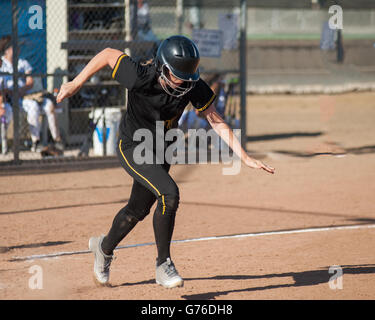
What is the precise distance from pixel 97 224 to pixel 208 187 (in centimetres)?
263

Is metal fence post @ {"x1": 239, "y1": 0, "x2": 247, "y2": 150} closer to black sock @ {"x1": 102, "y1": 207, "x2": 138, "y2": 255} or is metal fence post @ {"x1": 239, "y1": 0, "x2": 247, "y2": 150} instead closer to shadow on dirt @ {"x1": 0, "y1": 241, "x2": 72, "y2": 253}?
shadow on dirt @ {"x1": 0, "y1": 241, "x2": 72, "y2": 253}

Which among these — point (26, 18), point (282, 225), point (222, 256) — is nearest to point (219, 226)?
point (282, 225)

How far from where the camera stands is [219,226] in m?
7.36

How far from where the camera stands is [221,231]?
23.4 ft

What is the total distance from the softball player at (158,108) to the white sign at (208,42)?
7756mm

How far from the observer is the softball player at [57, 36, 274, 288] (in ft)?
15.3

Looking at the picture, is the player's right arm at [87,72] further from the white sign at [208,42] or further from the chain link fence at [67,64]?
the white sign at [208,42]

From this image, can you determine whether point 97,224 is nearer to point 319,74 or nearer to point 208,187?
point 208,187

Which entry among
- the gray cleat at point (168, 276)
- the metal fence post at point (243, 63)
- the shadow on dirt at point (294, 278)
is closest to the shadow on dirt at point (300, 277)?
the shadow on dirt at point (294, 278)

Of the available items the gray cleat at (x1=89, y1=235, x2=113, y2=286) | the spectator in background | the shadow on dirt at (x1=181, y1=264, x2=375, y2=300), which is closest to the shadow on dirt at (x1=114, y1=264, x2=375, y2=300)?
the shadow on dirt at (x1=181, y1=264, x2=375, y2=300)

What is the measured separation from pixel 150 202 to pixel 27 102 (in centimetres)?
713

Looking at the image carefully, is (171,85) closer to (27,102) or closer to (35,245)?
(35,245)

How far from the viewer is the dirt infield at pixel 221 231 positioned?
5.17 meters

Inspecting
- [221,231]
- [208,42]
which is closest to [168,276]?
[221,231]
